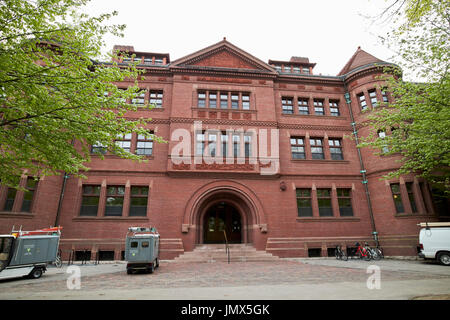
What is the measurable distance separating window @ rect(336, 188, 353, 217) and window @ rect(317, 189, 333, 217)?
2.60 ft

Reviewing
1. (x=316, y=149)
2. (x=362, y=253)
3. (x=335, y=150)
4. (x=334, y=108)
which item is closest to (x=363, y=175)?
(x=335, y=150)

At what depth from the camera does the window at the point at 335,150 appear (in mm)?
18734

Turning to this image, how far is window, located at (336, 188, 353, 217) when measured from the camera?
17.4 meters

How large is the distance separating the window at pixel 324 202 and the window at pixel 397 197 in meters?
4.26

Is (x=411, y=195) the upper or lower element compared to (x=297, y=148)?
lower

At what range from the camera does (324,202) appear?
57.3ft

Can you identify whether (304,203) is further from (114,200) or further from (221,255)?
(114,200)

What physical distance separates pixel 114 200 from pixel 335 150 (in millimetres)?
17771

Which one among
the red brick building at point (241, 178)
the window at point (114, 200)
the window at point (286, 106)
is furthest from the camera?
the window at point (286, 106)

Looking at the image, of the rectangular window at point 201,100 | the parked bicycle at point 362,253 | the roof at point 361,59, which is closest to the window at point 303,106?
the roof at point 361,59

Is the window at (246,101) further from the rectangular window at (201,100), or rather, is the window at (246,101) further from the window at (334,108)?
the window at (334,108)
